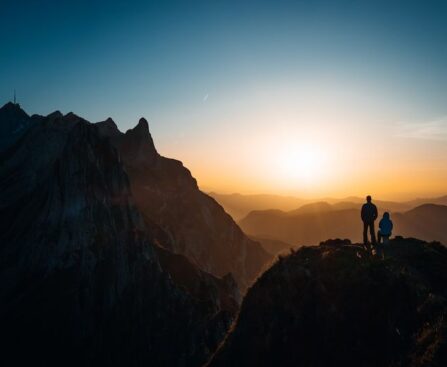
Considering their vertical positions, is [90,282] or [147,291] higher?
[90,282]

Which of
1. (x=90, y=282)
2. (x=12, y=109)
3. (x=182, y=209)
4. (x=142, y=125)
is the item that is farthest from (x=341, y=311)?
(x=12, y=109)

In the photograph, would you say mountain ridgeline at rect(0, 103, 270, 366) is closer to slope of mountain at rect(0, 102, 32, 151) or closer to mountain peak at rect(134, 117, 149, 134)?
slope of mountain at rect(0, 102, 32, 151)

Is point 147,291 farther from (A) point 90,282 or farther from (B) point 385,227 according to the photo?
(B) point 385,227

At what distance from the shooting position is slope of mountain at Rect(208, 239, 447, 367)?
550 inches

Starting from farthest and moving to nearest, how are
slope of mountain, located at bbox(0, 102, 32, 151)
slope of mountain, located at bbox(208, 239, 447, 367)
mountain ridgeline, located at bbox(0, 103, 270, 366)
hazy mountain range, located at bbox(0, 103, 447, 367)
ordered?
slope of mountain, located at bbox(0, 102, 32, 151)
mountain ridgeline, located at bbox(0, 103, 270, 366)
hazy mountain range, located at bbox(0, 103, 447, 367)
slope of mountain, located at bbox(208, 239, 447, 367)

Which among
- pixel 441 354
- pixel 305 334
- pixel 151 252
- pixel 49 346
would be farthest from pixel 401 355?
pixel 151 252

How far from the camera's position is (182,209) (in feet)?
528

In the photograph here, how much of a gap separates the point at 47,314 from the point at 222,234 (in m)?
114

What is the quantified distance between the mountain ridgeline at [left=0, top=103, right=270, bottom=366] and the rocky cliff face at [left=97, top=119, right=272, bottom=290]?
145 feet

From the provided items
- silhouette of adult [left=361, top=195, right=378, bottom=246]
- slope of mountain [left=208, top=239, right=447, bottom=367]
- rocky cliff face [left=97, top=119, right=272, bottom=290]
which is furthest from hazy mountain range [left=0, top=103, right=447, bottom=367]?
rocky cliff face [left=97, top=119, right=272, bottom=290]

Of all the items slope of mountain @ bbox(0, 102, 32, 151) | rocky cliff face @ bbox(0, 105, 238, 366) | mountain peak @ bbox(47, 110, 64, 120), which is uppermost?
slope of mountain @ bbox(0, 102, 32, 151)

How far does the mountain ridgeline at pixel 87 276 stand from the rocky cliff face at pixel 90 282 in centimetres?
19

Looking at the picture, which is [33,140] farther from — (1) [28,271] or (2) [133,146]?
(2) [133,146]

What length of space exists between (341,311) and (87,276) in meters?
67.8
